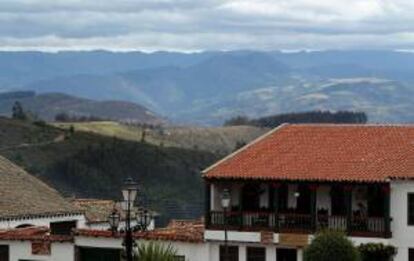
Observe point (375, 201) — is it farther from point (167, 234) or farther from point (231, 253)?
point (167, 234)

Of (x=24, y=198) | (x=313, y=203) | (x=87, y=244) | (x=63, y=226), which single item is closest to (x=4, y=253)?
(x=87, y=244)

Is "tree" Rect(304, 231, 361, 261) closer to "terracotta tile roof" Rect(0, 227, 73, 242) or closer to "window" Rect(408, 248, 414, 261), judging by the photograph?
"window" Rect(408, 248, 414, 261)

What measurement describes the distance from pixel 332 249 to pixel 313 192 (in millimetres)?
6334

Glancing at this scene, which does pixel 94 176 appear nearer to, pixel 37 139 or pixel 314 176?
pixel 37 139

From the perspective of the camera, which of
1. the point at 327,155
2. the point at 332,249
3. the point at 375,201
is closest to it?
the point at 332,249

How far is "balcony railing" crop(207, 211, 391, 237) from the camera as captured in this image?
40.7m

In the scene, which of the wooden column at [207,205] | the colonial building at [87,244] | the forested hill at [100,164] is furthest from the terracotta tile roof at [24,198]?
the forested hill at [100,164]

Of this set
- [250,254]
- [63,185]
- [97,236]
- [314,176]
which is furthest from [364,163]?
[63,185]

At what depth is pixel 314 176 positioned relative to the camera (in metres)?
41.7

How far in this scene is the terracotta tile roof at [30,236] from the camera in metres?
44.1

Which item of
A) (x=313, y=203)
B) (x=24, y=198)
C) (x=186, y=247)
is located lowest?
(x=186, y=247)

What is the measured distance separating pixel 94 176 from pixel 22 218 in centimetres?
8847

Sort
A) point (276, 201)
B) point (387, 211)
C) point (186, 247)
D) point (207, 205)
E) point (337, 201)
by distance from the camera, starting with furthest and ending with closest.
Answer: point (207, 205) < point (276, 201) < point (186, 247) < point (337, 201) < point (387, 211)

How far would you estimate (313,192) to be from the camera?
42.4 metres
